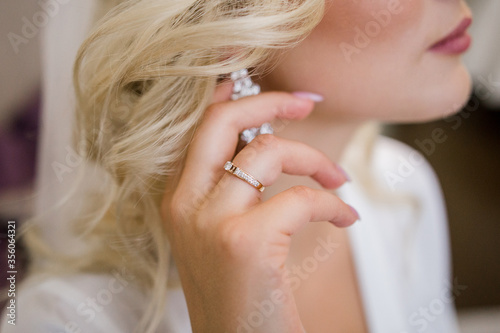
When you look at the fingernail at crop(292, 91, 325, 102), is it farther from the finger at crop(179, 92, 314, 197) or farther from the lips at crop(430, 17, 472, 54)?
the lips at crop(430, 17, 472, 54)

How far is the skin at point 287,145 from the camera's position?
1.80ft

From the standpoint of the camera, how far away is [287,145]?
626mm

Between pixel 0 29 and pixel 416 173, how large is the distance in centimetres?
111

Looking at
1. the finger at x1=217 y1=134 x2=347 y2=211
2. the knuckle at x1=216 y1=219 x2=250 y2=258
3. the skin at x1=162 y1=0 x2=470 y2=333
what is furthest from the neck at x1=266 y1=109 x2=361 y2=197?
the knuckle at x1=216 y1=219 x2=250 y2=258

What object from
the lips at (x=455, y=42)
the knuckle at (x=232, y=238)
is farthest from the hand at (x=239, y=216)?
the lips at (x=455, y=42)

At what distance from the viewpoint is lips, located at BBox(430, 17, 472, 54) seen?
68 centimetres

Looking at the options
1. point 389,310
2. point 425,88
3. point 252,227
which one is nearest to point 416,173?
point 389,310

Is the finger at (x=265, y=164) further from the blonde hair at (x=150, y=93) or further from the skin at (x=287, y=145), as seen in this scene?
the blonde hair at (x=150, y=93)

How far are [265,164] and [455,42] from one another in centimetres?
39

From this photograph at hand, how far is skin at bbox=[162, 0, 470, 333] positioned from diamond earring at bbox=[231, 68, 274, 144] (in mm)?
13

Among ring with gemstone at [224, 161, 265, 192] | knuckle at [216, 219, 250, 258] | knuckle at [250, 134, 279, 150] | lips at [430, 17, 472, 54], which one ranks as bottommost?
knuckle at [216, 219, 250, 258]

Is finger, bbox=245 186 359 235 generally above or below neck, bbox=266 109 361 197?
below

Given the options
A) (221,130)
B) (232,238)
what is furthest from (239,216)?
(221,130)

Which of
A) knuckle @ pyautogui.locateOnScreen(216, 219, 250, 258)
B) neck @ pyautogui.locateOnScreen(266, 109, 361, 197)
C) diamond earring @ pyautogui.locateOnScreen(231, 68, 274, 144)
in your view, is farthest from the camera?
neck @ pyautogui.locateOnScreen(266, 109, 361, 197)
